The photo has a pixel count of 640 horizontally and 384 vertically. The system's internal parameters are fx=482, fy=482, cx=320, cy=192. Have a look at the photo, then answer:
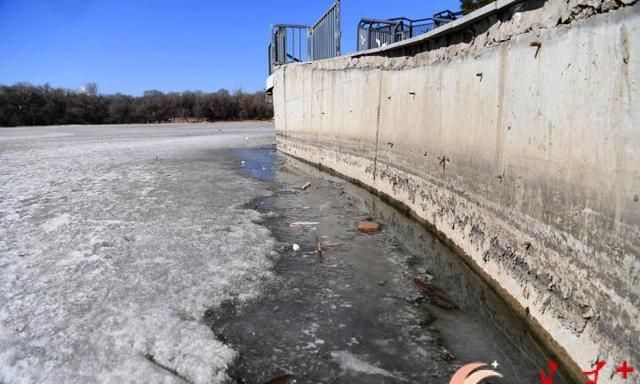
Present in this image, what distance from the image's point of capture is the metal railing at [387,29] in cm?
1007

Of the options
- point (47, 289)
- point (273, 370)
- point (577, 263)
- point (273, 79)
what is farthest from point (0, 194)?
point (273, 79)

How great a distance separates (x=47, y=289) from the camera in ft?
10.9

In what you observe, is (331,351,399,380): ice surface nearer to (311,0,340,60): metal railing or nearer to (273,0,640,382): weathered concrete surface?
(273,0,640,382): weathered concrete surface

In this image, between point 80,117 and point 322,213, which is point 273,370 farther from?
point 80,117

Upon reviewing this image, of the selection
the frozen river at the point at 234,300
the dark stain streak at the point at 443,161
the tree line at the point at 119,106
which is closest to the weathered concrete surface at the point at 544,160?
the dark stain streak at the point at 443,161

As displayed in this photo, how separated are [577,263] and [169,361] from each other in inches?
83.7

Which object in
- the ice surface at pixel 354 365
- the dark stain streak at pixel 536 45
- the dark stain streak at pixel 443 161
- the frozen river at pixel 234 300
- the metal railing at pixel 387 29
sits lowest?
the ice surface at pixel 354 365

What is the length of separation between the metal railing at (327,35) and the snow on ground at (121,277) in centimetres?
464

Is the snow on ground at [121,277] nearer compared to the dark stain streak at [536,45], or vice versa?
the snow on ground at [121,277]

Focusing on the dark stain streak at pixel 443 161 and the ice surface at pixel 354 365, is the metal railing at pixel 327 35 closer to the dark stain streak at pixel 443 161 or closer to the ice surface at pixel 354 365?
the dark stain streak at pixel 443 161

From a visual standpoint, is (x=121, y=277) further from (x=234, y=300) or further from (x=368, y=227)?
(x=368, y=227)

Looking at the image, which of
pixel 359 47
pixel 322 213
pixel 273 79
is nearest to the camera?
pixel 322 213

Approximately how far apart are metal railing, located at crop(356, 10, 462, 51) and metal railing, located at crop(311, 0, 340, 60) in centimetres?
53

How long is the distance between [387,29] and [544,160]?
335 inches
